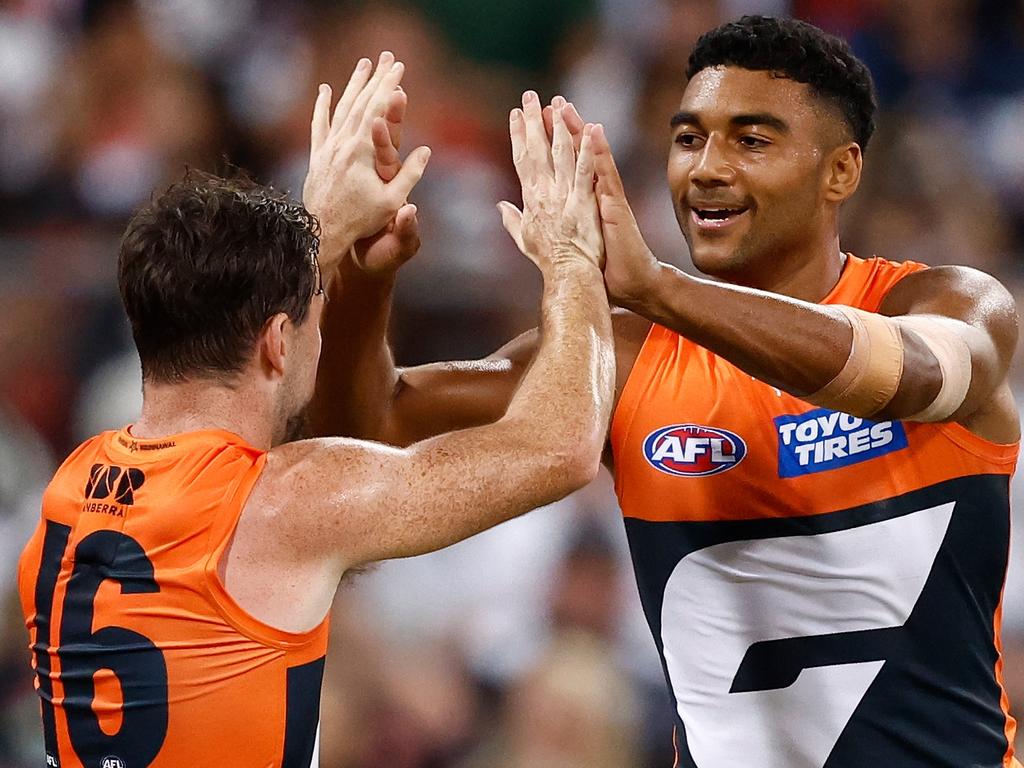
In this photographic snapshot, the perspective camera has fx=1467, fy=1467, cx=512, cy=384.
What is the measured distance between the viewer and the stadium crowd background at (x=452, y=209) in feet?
21.5

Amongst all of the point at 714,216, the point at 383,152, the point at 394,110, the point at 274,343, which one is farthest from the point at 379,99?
the point at 274,343

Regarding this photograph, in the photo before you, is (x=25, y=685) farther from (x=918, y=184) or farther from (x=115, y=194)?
(x=918, y=184)

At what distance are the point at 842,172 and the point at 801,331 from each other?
1013 millimetres

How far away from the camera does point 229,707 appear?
9.72ft

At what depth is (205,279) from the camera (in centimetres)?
307

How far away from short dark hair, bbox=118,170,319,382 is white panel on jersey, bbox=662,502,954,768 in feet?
4.53

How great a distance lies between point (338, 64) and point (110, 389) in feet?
8.15

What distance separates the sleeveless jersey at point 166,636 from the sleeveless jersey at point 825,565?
3.86 ft

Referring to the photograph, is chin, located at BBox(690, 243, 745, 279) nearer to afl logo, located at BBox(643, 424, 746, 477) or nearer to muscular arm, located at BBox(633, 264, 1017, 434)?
afl logo, located at BBox(643, 424, 746, 477)

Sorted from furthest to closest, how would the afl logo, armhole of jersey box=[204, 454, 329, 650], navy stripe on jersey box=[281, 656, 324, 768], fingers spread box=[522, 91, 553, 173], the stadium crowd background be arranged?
the stadium crowd background → the afl logo → fingers spread box=[522, 91, 553, 173] → navy stripe on jersey box=[281, 656, 324, 768] → armhole of jersey box=[204, 454, 329, 650]

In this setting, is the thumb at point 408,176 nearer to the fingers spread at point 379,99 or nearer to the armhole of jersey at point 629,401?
the fingers spread at point 379,99

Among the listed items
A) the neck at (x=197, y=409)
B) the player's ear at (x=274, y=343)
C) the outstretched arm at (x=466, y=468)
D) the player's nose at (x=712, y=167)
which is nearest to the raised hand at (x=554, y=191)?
the outstretched arm at (x=466, y=468)

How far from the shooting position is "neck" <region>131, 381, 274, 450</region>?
3.13m

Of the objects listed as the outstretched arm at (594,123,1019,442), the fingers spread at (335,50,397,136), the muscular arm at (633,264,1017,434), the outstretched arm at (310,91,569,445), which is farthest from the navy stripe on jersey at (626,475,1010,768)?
the fingers spread at (335,50,397,136)
